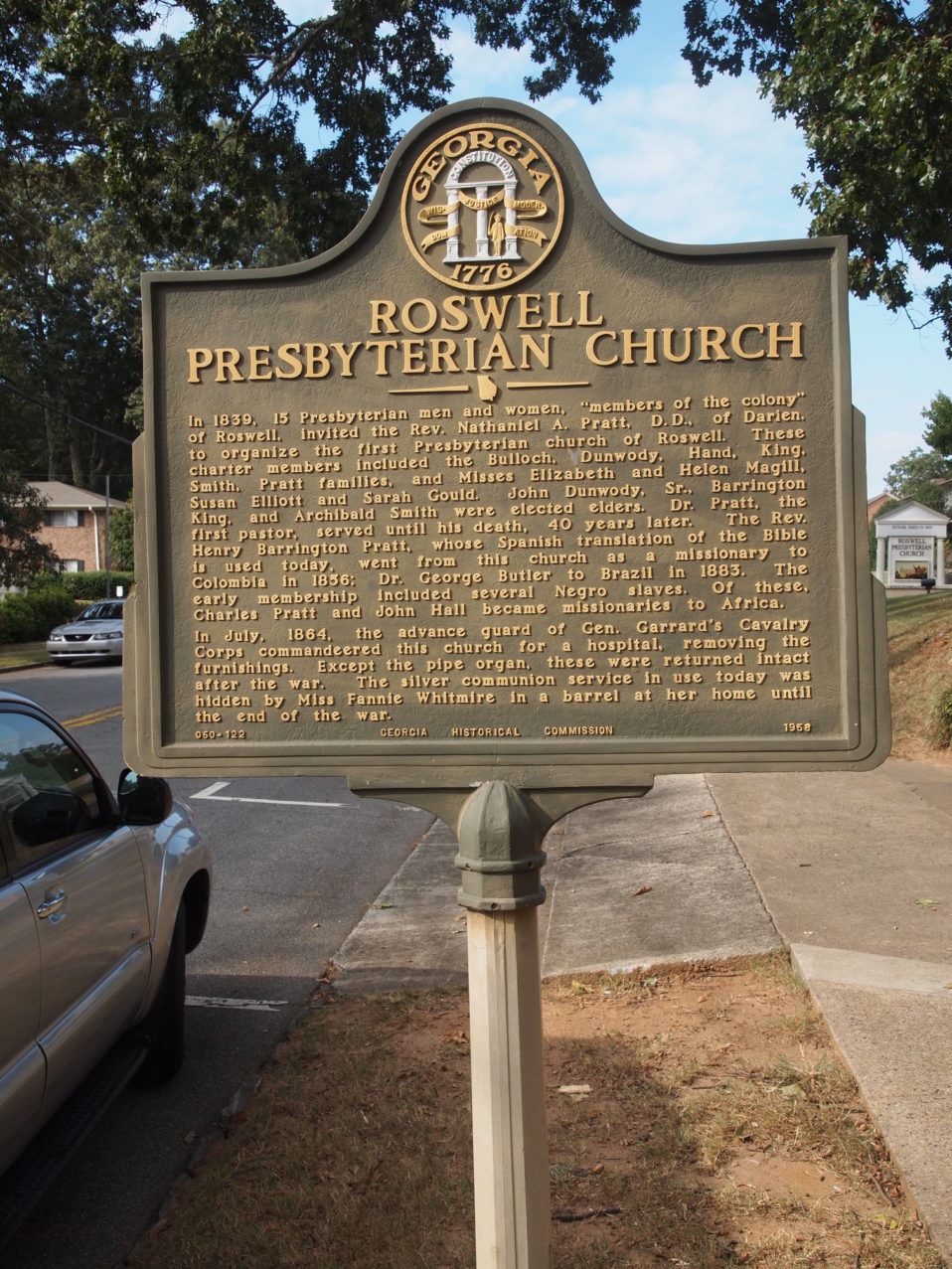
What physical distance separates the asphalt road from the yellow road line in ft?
9.07

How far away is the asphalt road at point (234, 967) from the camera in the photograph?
3594mm

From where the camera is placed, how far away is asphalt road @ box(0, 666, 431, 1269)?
3.59 m

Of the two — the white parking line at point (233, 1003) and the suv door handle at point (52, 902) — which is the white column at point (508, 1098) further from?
the white parking line at point (233, 1003)

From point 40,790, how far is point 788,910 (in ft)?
12.0

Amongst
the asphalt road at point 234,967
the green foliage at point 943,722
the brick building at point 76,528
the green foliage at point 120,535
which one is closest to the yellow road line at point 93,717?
the asphalt road at point 234,967

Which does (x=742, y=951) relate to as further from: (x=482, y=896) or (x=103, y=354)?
(x=103, y=354)

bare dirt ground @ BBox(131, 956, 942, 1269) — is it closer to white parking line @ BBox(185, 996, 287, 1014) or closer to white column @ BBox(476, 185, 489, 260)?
white parking line @ BBox(185, 996, 287, 1014)

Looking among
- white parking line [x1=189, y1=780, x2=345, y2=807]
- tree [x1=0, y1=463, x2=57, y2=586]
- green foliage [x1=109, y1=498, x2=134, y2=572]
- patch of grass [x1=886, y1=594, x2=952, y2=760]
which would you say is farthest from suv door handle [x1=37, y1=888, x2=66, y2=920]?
green foliage [x1=109, y1=498, x2=134, y2=572]

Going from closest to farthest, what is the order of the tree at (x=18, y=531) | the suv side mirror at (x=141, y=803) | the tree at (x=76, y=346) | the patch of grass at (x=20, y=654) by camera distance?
the suv side mirror at (x=141, y=803), the patch of grass at (x=20, y=654), the tree at (x=18, y=531), the tree at (x=76, y=346)

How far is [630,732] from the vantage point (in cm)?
281

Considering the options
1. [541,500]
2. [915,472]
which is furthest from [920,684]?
[915,472]

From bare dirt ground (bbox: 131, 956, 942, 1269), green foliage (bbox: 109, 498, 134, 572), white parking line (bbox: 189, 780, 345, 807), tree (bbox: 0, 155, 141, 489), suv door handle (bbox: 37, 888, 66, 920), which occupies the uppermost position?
tree (bbox: 0, 155, 141, 489)

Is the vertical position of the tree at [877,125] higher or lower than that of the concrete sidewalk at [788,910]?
higher

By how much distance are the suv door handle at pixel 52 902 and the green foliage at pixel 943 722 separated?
29.6ft
